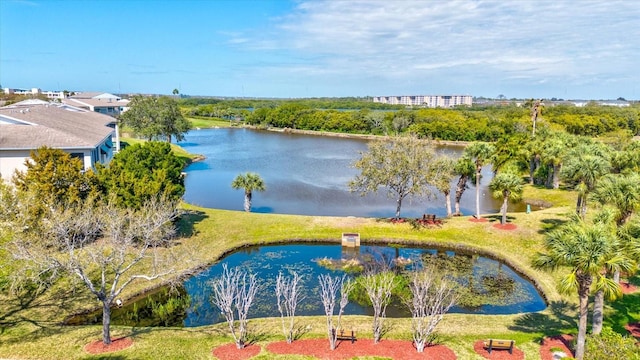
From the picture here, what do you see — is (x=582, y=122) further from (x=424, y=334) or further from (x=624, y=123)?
(x=424, y=334)

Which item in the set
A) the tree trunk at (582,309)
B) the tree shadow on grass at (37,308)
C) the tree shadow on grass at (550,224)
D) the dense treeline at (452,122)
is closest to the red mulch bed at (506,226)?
the tree shadow on grass at (550,224)

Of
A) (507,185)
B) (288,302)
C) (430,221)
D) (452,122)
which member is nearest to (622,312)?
(507,185)

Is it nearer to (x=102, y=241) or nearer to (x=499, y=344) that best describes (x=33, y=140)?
(x=102, y=241)

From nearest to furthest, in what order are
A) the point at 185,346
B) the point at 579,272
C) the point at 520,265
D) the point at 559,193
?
the point at 579,272, the point at 185,346, the point at 520,265, the point at 559,193

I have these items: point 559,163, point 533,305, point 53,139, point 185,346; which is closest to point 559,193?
point 559,163

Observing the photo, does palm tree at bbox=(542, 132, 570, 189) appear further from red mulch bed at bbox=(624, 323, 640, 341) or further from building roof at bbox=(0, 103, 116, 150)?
building roof at bbox=(0, 103, 116, 150)
